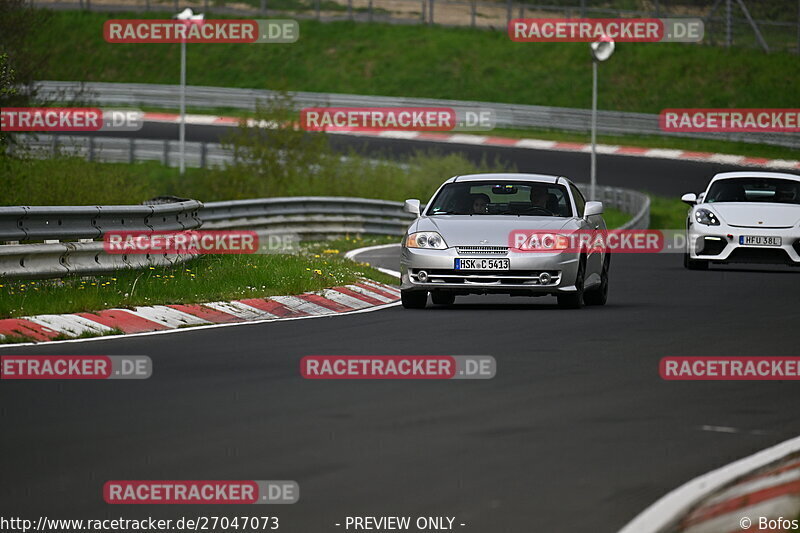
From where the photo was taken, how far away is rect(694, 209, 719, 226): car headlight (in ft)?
75.1

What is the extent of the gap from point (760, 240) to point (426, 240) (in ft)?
24.7

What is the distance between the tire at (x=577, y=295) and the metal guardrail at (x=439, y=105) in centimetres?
3324

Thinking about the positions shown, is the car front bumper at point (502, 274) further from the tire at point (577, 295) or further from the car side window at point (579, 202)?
the car side window at point (579, 202)

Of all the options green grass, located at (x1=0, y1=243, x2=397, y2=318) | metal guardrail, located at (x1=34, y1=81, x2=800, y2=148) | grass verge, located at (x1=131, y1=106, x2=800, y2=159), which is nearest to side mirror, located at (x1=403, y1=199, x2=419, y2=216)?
green grass, located at (x1=0, y1=243, x2=397, y2=318)

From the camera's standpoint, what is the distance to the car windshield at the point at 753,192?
922 inches

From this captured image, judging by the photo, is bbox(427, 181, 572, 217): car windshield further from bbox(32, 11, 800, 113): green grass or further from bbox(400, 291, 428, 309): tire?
bbox(32, 11, 800, 113): green grass

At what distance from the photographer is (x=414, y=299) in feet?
55.1

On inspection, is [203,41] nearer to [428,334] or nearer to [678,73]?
[678,73]

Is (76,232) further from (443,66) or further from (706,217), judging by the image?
(443,66)

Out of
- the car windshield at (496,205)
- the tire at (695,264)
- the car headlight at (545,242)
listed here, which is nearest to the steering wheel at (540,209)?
the car windshield at (496,205)

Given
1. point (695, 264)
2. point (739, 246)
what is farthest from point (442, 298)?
point (695, 264)

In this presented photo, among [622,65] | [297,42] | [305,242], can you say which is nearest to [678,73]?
[622,65]

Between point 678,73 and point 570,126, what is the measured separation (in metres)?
7.87

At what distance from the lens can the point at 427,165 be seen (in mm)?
41344
